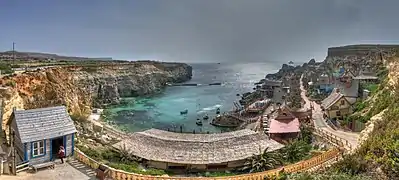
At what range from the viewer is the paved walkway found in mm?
19719

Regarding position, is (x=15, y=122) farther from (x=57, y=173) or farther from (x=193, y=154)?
(x=193, y=154)

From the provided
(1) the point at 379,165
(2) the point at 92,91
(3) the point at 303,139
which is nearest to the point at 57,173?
(1) the point at 379,165

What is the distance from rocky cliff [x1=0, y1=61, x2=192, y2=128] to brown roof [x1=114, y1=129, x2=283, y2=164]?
1209 centimetres

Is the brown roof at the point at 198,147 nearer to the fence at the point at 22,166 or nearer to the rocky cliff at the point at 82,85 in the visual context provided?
the fence at the point at 22,166

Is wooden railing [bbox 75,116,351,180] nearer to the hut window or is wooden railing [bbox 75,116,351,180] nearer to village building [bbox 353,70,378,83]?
the hut window

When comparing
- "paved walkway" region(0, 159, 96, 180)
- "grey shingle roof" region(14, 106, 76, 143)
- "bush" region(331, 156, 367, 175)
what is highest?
"grey shingle roof" region(14, 106, 76, 143)

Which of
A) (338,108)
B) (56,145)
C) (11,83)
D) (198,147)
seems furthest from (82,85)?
(56,145)

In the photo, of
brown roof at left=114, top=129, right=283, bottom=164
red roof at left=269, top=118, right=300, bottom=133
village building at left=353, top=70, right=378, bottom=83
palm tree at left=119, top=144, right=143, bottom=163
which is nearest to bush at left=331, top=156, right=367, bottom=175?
brown roof at left=114, top=129, right=283, bottom=164

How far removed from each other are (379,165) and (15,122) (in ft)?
71.0

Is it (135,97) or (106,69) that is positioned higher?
(106,69)

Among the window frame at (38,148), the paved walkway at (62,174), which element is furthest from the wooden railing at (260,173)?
the window frame at (38,148)

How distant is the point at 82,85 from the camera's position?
89.4 meters

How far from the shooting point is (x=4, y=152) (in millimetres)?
22750

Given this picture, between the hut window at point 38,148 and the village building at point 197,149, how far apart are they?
10.2m
